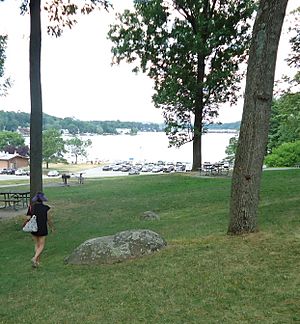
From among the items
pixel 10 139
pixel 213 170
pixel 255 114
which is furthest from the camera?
pixel 10 139

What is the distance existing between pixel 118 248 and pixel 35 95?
687 cm

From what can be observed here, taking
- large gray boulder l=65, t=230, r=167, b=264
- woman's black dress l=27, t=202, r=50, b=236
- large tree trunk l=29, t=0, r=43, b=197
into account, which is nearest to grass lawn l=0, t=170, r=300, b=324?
large gray boulder l=65, t=230, r=167, b=264

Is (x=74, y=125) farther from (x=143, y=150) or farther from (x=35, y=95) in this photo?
(x=35, y=95)

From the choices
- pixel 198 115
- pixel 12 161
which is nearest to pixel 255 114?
pixel 198 115

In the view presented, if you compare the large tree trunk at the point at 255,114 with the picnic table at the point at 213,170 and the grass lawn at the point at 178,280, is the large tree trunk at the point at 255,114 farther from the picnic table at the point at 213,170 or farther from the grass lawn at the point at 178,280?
the picnic table at the point at 213,170

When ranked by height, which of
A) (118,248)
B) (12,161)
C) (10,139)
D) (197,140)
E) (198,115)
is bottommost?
(12,161)

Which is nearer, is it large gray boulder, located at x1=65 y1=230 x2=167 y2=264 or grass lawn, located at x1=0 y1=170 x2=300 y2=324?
grass lawn, located at x1=0 y1=170 x2=300 y2=324

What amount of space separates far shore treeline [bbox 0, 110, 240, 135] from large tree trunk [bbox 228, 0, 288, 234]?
251 feet

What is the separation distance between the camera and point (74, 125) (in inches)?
5453

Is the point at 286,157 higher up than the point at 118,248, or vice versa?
the point at 286,157

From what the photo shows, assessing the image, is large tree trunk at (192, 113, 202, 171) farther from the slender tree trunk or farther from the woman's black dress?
the woman's black dress

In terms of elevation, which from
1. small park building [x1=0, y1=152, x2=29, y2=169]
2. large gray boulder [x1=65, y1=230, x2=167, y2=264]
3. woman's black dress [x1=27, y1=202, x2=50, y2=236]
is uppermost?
woman's black dress [x1=27, y1=202, x2=50, y2=236]

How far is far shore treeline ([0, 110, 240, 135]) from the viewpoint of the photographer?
11162 centimetres

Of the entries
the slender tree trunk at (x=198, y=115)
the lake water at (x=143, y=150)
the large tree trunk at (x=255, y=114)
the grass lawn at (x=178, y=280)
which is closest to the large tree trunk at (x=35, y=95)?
the grass lawn at (x=178, y=280)
